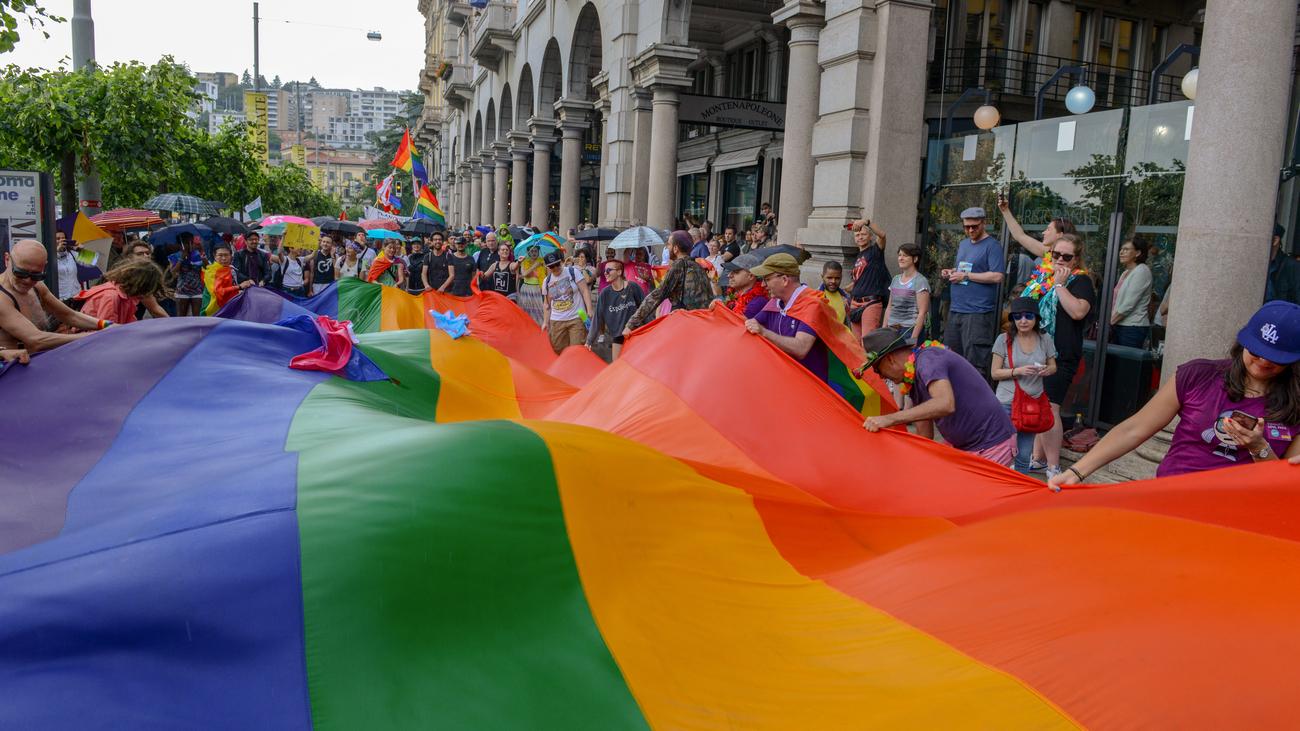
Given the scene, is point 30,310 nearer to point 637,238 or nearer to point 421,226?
point 637,238

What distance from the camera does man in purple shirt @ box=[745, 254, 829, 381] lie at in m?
6.67

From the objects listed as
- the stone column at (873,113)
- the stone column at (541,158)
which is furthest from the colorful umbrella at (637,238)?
the stone column at (541,158)

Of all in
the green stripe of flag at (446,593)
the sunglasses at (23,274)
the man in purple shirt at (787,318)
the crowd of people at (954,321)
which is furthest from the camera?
the man in purple shirt at (787,318)

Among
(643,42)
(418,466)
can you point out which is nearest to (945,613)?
(418,466)

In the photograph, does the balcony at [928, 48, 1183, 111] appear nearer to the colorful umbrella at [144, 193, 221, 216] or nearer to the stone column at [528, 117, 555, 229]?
the stone column at [528, 117, 555, 229]

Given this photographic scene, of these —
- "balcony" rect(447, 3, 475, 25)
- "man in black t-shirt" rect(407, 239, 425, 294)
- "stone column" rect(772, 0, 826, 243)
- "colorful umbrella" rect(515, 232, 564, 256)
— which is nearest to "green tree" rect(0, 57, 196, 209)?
"man in black t-shirt" rect(407, 239, 425, 294)

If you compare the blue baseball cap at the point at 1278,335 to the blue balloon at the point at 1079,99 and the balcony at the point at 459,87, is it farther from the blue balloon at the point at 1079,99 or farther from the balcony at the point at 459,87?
the balcony at the point at 459,87

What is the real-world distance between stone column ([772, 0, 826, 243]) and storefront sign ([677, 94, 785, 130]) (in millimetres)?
5664

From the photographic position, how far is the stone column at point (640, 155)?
1931cm

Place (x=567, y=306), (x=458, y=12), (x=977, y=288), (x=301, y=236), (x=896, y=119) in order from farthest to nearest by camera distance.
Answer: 1. (x=458, y=12)
2. (x=301, y=236)
3. (x=567, y=306)
4. (x=896, y=119)
5. (x=977, y=288)

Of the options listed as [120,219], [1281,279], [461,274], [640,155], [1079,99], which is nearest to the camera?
[1281,279]

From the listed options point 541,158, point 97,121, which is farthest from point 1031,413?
point 541,158

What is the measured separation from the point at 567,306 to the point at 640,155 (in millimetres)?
8216

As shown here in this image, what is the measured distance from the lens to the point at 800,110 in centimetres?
1280
